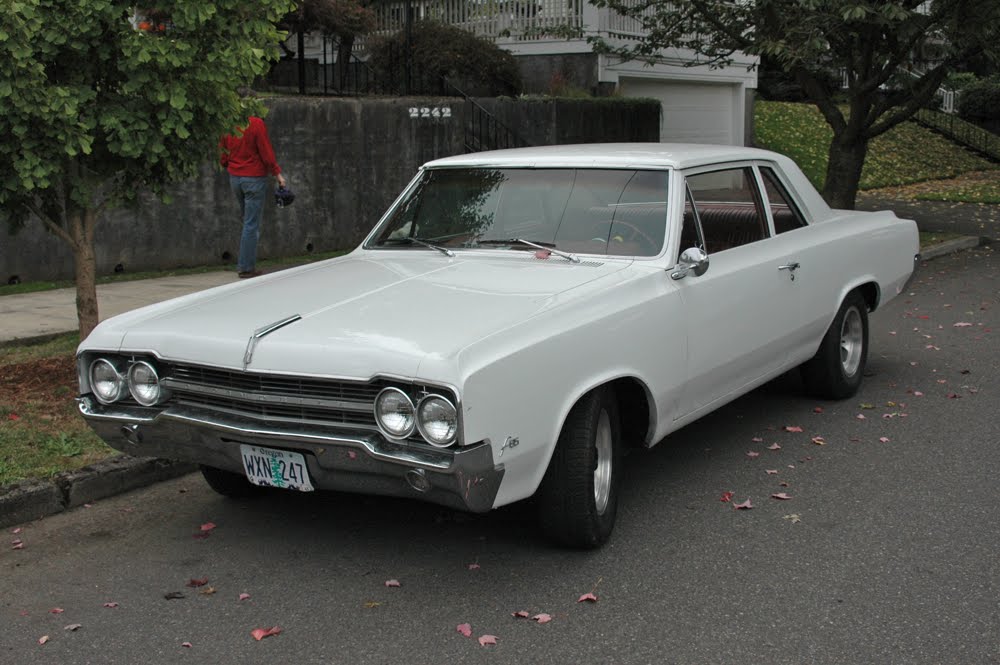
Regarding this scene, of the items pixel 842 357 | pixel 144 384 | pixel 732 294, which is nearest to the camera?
pixel 144 384

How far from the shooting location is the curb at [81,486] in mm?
5270

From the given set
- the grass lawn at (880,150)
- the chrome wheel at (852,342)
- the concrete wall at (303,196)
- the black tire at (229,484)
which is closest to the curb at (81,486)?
the black tire at (229,484)

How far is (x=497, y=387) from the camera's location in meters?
4.09

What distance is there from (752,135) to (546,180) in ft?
69.7

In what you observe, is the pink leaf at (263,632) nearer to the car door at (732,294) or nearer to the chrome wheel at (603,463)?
the chrome wheel at (603,463)

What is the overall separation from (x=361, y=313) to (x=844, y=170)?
12541 mm

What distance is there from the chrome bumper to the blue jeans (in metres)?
6.75

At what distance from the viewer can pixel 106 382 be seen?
190 inches

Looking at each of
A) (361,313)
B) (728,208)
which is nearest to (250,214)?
(728,208)

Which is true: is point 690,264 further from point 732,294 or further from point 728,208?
point 728,208

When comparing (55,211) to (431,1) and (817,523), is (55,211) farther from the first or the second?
(431,1)

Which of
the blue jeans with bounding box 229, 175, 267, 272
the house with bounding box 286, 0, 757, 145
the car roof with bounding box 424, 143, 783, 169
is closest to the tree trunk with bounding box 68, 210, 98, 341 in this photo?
the car roof with bounding box 424, 143, 783, 169

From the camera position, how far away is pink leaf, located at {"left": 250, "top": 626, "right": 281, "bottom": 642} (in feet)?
13.1

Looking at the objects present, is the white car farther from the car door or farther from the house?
the house
